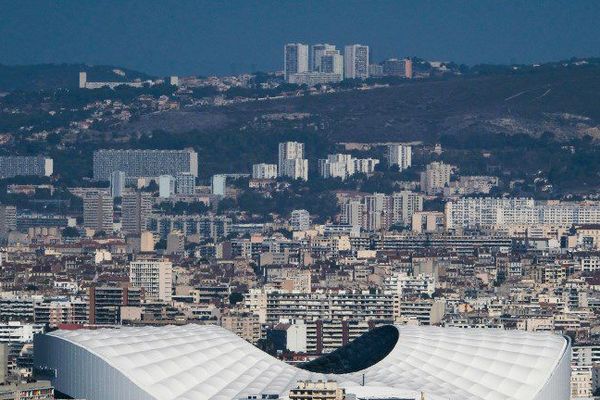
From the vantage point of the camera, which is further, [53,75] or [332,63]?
[53,75]

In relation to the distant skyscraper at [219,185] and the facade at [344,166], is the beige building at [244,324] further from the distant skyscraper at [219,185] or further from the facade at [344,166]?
the facade at [344,166]

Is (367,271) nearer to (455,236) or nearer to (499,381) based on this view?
(455,236)

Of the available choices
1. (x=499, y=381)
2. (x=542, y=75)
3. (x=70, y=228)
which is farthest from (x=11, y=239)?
(x=499, y=381)

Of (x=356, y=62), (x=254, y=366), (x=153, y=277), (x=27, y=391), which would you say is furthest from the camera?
(x=356, y=62)

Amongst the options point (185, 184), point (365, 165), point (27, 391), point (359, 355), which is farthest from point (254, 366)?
point (365, 165)

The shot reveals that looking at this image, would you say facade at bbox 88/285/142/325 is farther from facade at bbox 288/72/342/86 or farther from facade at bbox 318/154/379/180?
facade at bbox 288/72/342/86

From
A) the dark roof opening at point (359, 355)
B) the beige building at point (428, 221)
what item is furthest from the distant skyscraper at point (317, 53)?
the dark roof opening at point (359, 355)

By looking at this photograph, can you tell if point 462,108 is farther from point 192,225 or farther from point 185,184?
point 192,225

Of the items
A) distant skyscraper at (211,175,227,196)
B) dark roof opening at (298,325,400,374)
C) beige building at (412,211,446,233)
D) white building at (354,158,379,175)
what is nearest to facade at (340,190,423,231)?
beige building at (412,211,446,233)
